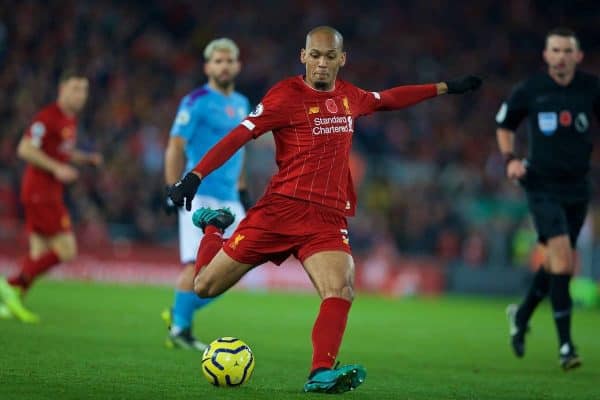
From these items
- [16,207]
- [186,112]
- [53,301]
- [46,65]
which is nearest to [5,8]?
[46,65]

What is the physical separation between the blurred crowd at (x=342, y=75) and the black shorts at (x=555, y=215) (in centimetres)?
1207

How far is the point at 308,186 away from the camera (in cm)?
653

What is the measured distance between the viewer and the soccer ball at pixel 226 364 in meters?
6.27

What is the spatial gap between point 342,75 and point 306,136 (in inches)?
811

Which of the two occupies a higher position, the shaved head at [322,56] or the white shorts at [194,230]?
the shaved head at [322,56]

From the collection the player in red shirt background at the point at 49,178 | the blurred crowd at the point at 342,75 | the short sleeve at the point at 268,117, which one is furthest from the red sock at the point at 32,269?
the blurred crowd at the point at 342,75

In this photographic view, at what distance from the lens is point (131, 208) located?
20625mm

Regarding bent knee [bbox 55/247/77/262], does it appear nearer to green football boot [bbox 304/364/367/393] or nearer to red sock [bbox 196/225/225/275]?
red sock [bbox 196/225/225/275]

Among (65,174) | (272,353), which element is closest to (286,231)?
(272,353)

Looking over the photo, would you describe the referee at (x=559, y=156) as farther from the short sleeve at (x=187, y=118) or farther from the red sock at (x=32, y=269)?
the red sock at (x=32, y=269)

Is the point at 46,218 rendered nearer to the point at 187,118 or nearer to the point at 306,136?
the point at 187,118

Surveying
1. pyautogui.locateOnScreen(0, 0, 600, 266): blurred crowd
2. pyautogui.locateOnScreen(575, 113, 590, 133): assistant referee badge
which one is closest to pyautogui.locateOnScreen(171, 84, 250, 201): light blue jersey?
pyautogui.locateOnScreen(575, 113, 590, 133): assistant referee badge

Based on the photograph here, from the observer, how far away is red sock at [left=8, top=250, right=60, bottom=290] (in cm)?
1145

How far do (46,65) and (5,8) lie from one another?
1761 millimetres
